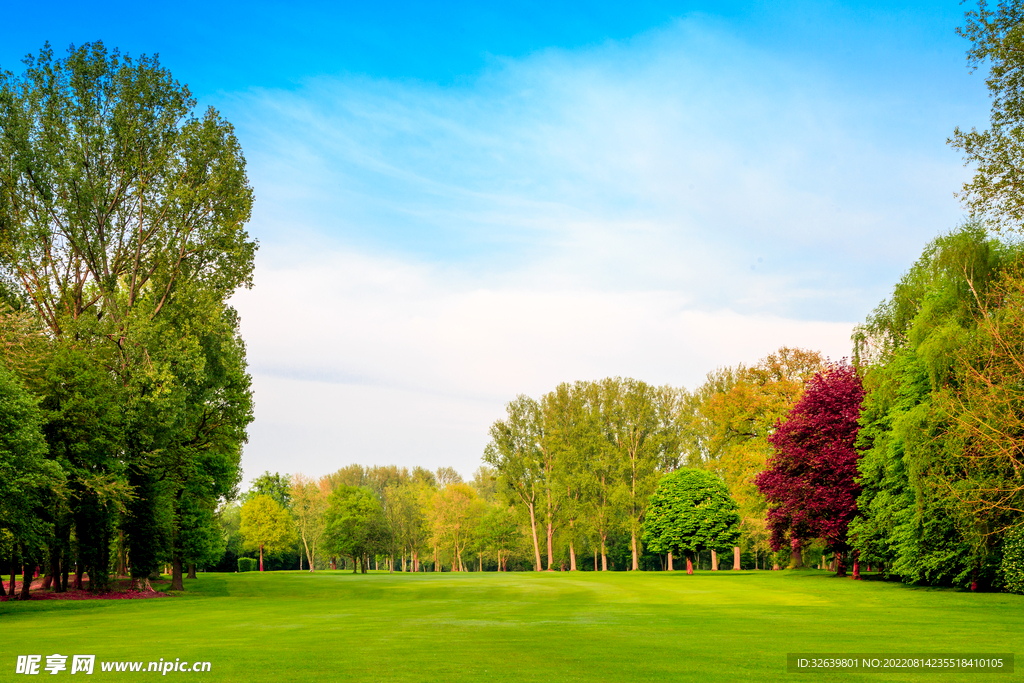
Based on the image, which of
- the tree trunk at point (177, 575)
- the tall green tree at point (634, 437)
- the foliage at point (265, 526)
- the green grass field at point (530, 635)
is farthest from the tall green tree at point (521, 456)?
the green grass field at point (530, 635)

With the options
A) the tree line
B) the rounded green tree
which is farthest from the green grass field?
the rounded green tree

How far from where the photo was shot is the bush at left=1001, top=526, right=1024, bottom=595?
2831 centimetres

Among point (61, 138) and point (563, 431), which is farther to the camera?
point (563, 431)

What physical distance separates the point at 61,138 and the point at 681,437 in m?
70.9

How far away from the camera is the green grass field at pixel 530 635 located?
11906 mm

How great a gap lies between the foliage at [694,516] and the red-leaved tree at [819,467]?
11914mm

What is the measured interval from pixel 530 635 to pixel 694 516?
48.2 m

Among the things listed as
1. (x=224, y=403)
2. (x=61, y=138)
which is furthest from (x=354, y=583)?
(x=61, y=138)

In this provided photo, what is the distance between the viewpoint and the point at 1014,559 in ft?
94.1

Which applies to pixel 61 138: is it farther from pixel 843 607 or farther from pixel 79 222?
pixel 843 607

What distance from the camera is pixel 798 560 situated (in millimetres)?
64938

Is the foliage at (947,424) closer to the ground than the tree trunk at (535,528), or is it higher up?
higher up
